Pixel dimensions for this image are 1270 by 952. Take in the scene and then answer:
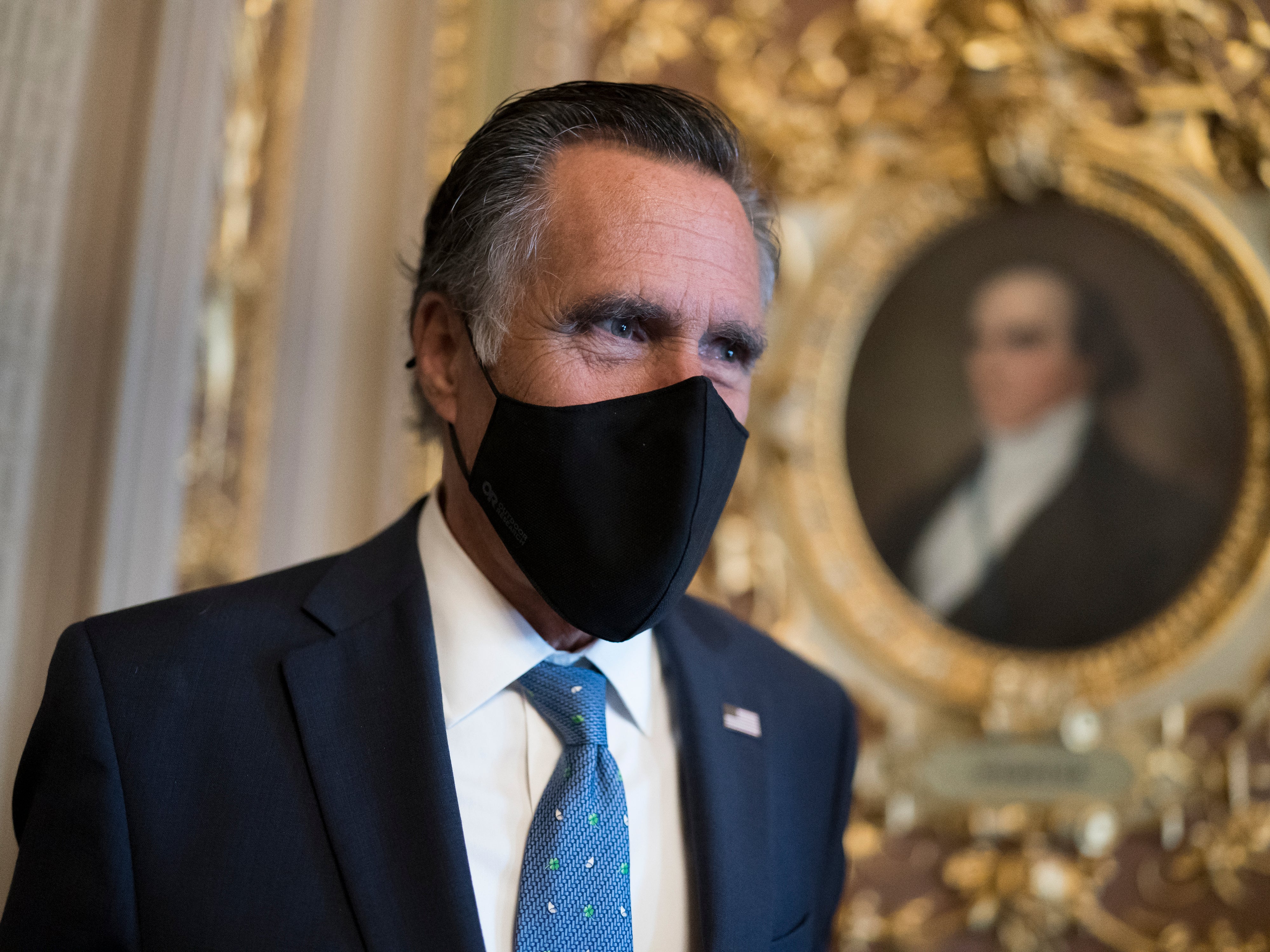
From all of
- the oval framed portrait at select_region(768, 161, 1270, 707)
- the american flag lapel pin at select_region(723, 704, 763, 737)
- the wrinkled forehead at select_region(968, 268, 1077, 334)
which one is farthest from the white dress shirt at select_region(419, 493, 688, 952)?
the wrinkled forehead at select_region(968, 268, 1077, 334)

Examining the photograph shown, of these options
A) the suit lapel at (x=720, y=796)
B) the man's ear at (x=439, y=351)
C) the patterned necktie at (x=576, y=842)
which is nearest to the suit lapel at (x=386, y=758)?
the patterned necktie at (x=576, y=842)

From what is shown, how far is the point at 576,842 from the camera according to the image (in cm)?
127

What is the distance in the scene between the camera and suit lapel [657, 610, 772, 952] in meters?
1.35

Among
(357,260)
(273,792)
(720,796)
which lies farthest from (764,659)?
(357,260)

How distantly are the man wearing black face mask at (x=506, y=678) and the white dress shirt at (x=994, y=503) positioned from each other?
1197 mm

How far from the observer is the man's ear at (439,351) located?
4.81 ft

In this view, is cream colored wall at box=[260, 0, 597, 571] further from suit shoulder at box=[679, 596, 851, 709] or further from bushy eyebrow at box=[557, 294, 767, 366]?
bushy eyebrow at box=[557, 294, 767, 366]

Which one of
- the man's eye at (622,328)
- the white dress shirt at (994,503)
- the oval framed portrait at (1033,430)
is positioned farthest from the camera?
the white dress shirt at (994,503)

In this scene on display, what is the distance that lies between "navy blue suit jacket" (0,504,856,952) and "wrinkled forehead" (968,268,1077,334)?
64.9 inches

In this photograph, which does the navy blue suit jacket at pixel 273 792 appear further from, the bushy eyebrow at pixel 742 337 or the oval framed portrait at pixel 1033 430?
the oval framed portrait at pixel 1033 430

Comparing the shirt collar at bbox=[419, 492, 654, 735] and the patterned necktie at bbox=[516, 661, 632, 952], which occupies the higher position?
the shirt collar at bbox=[419, 492, 654, 735]

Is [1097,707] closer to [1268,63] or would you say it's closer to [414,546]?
[1268,63]

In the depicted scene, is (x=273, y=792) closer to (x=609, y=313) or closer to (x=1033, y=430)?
(x=609, y=313)

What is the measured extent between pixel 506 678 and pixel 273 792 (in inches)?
12.0
